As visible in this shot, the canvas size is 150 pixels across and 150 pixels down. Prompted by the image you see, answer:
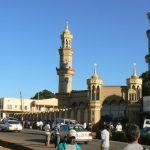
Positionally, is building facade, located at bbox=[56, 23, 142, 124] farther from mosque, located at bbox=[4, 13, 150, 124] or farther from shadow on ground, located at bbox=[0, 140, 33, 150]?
shadow on ground, located at bbox=[0, 140, 33, 150]

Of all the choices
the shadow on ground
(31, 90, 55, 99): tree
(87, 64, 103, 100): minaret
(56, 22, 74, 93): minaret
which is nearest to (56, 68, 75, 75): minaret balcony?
(56, 22, 74, 93): minaret

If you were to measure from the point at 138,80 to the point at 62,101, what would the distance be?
18616mm

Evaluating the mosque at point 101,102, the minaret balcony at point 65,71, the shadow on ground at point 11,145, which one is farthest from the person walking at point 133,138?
the minaret balcony at point 65,71

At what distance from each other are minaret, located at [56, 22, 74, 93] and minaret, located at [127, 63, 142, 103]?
683 inches

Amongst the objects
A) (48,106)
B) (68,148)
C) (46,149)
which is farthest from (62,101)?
(68,148)

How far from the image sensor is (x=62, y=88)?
86312mm

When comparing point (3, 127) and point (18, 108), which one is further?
point (18, 108)

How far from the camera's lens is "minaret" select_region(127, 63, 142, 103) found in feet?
224

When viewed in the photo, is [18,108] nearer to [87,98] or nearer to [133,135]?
[87,98]

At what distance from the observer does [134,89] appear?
228 ft

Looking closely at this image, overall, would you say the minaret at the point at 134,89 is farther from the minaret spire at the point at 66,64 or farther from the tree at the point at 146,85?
the minaret spire at the point at 66,64

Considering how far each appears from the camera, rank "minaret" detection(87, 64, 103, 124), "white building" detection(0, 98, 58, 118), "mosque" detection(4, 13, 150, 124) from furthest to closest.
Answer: "white building" detection(0, 98, 58, 118) < "minaret" detection(87, 64, 103, 124) < "mosque" detection(4, 13, 150, 124)

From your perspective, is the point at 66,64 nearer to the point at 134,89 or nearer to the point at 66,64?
the point at 66,64

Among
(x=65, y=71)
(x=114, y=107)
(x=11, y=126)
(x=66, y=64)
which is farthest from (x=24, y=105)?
(x=11, y=126)
